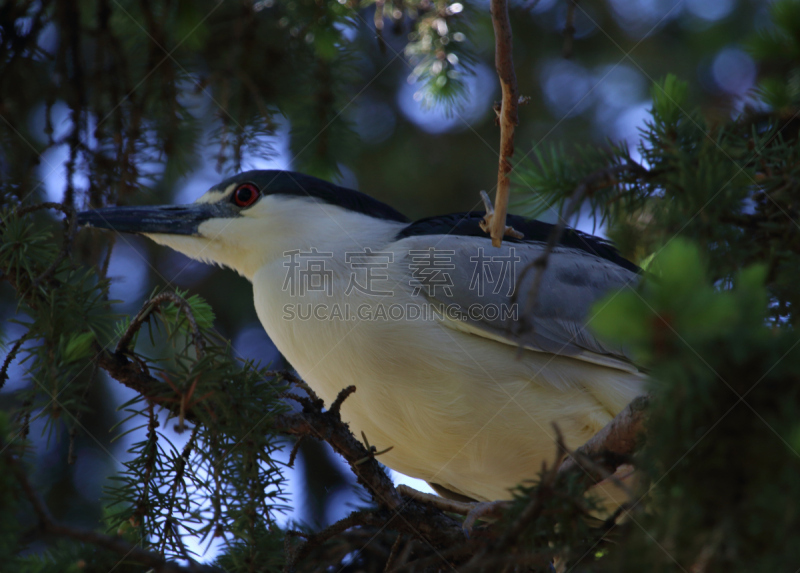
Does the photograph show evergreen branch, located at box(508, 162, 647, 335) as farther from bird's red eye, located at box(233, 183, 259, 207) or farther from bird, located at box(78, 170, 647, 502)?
bird's red eye, located at box(233, 183, 259, 207)

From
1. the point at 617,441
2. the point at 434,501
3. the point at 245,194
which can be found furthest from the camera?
the point at 245,194

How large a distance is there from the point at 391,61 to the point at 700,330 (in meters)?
3.60

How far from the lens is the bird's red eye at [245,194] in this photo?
2.59 m

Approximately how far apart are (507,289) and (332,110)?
3.91 feet

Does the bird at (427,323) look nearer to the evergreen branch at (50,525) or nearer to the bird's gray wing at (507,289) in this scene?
the bird's gray wing at (507,289)

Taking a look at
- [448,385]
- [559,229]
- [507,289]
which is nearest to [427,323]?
[448,385]

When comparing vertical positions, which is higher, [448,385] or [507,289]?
[507,289]

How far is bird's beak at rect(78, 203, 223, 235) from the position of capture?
231 cm

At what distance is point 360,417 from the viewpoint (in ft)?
7.38

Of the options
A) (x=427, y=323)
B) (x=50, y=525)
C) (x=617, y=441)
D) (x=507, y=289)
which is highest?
(x=507, y=289)

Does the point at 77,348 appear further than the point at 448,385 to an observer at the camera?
No

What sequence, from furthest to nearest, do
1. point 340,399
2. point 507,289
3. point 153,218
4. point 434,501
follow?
point 153,218
point 507,289
point 434,501
point 340,399

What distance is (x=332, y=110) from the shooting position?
9.26ft

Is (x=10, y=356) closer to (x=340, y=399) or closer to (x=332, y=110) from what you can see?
(x=340, y=399)
